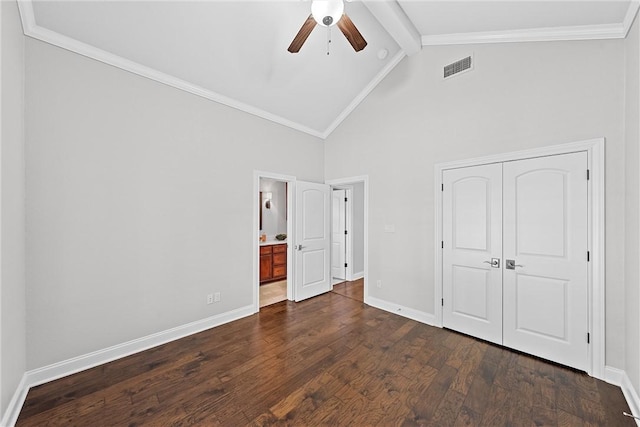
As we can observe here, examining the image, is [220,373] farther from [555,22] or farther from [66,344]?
[555,22]

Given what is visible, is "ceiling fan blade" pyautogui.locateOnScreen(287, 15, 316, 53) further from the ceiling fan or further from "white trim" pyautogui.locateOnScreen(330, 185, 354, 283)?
"white trim" pyautogui.locateOnScreen(330, 185, 354, 283)

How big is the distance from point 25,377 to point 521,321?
457 centimetres

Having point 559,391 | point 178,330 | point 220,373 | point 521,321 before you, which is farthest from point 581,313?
point 178,330

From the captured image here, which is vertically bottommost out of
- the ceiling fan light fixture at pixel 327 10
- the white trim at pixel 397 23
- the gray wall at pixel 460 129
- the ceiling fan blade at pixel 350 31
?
the gray wall at pixel 460 129

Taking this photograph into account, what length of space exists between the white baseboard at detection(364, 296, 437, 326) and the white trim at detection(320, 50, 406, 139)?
118 inches

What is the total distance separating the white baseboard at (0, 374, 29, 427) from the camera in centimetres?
173

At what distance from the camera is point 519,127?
9.09 ft

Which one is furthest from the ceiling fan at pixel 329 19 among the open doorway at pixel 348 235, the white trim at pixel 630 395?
the white trim at pixel 630 395

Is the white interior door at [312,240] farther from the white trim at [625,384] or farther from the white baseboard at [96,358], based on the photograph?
the white trim at [625,384]

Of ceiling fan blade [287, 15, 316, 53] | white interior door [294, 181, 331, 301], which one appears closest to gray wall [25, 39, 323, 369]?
white interior door [294, 181, 331, 301]

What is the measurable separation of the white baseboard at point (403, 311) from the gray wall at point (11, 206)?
3753 millimetres

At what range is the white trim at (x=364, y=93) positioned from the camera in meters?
3.83

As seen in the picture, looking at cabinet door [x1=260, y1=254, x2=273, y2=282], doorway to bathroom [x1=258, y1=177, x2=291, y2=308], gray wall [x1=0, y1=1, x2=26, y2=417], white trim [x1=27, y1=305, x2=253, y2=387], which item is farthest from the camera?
cabinet door [x1=260, y1=254, x2=273, y2=282]

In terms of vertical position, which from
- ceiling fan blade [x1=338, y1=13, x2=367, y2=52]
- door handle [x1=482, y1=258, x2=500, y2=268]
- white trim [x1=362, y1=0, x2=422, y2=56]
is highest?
white trim [x1=362, y1=0, x2=422, y2=56]
